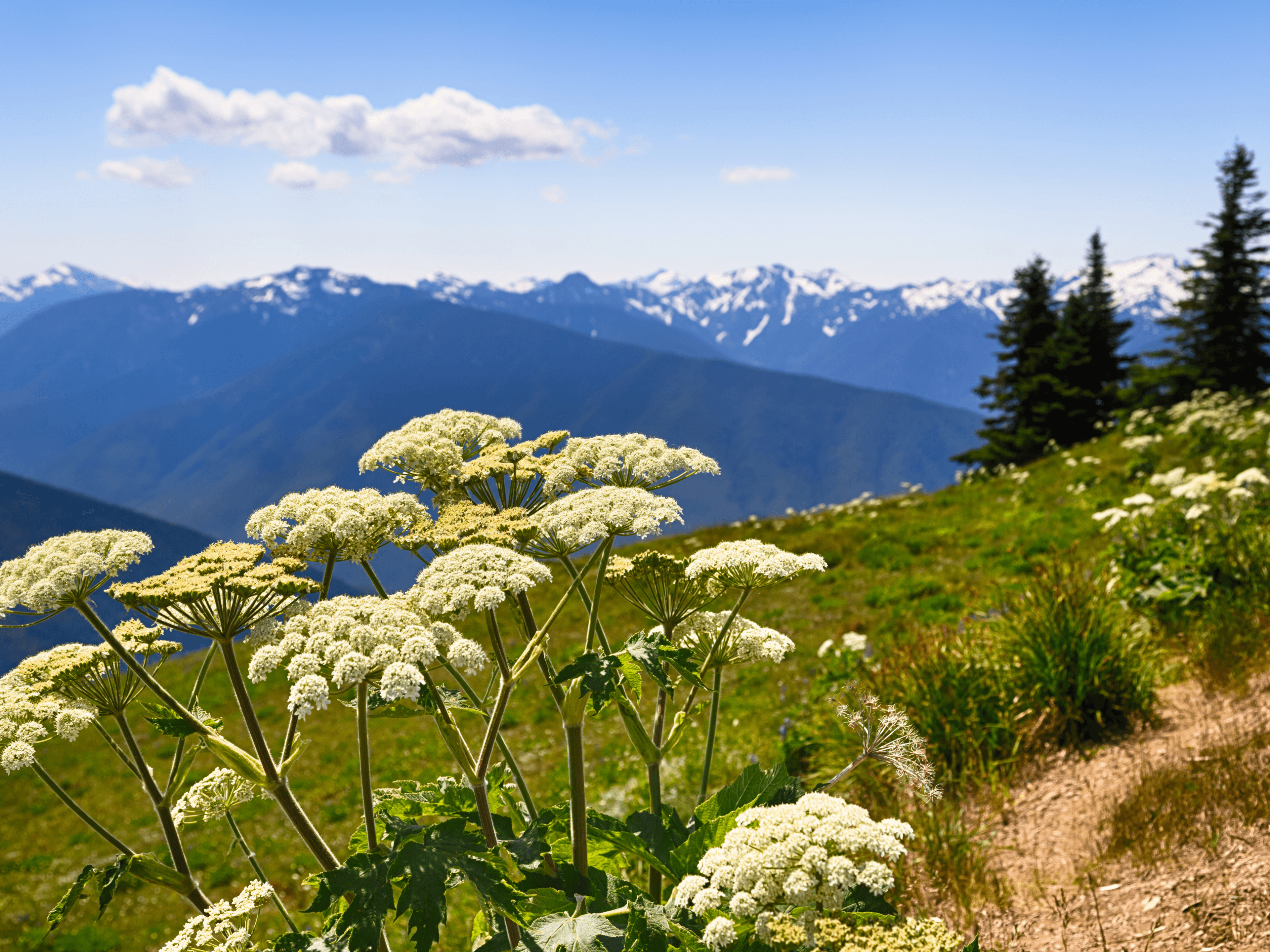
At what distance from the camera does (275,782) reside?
2697 millimetres

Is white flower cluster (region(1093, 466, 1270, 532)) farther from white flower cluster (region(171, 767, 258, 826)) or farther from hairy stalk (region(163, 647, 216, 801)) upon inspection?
hairy stalk (region(163, 647, 216, 801))

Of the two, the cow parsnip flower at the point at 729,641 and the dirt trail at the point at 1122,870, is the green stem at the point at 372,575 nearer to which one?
the cow parsnip flower at the point at 729,641

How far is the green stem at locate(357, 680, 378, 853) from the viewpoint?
2617 mm

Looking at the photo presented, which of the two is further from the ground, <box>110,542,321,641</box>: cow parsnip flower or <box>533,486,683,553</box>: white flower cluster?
<box>533,486,683,553</box>: white flower cluster

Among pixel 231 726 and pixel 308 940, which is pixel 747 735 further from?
pixel 231 726

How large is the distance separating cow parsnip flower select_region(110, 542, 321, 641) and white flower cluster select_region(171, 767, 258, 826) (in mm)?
956

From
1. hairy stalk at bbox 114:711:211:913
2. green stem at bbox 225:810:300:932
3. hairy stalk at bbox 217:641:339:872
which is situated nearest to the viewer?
hairy stalk at bbox 217:641:339:872

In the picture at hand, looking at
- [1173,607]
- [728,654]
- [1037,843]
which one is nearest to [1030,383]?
[1173,607]

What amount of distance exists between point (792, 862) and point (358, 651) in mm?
1694

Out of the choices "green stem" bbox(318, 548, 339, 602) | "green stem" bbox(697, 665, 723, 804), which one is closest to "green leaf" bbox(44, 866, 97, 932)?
"green stem" bbox(318, 548, 339, 602)

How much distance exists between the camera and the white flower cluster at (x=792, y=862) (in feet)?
7.66

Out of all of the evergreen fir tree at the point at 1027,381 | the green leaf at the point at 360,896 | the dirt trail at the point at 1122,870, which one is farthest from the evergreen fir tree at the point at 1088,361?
the green leaf at the point at 360,896

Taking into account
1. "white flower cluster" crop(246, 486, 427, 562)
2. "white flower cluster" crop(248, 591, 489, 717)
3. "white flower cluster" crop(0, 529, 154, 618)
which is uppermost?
"white flower cluster" crop(246, 486, 427, 562)

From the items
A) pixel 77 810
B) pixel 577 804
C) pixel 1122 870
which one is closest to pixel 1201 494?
pixel 1122 870
